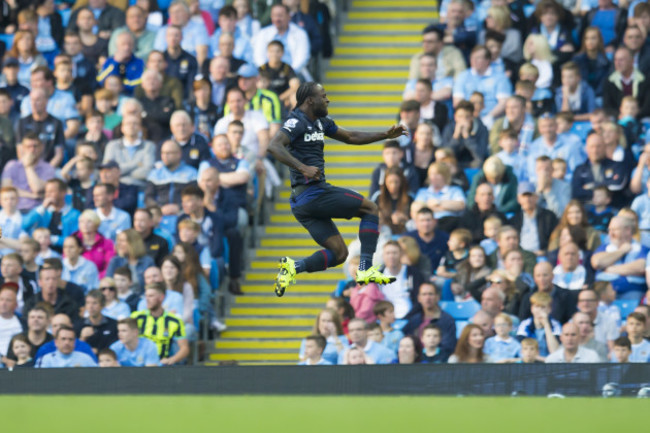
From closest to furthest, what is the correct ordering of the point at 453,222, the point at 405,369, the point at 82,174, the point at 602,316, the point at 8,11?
the point at 405,369 < the point at 602,316 < the point at 453,222 < the point at 82,174 < the point at 8,11

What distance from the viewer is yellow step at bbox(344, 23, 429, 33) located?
19984 millimetres

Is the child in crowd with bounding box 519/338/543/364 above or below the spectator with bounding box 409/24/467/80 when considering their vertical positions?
below

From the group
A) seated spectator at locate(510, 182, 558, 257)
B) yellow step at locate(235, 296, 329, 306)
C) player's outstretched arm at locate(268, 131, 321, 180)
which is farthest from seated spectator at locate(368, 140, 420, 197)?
player's outstretched arm at locate(268, 131, 321, 180)

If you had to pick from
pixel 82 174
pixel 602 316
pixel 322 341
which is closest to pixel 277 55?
pixel 82 174

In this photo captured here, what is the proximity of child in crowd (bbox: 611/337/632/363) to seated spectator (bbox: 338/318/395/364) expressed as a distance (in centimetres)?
234

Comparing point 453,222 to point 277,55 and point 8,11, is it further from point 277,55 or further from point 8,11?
point 8,11

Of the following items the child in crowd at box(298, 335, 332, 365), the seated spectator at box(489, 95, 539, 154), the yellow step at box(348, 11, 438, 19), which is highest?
the yellow step at box(348, 11, 438, 19)

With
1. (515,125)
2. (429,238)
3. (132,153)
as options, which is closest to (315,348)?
(429,238)

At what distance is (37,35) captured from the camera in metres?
19.7

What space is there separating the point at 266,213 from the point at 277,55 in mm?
2057

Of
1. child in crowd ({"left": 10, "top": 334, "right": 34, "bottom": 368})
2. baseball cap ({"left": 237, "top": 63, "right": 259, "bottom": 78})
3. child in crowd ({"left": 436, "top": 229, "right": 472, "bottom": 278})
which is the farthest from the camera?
baseball cap ({"left": 237, "top": 63, "right": 259, "bottom": 78})

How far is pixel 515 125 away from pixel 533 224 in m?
1.58

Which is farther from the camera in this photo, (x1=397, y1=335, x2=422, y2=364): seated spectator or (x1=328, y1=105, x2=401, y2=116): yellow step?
(x1=328, y1=105, x2=401, y2=116): yellow step

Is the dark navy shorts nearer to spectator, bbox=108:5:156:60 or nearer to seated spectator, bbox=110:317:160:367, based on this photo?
seated spectator, bbox=110:317:160:367
